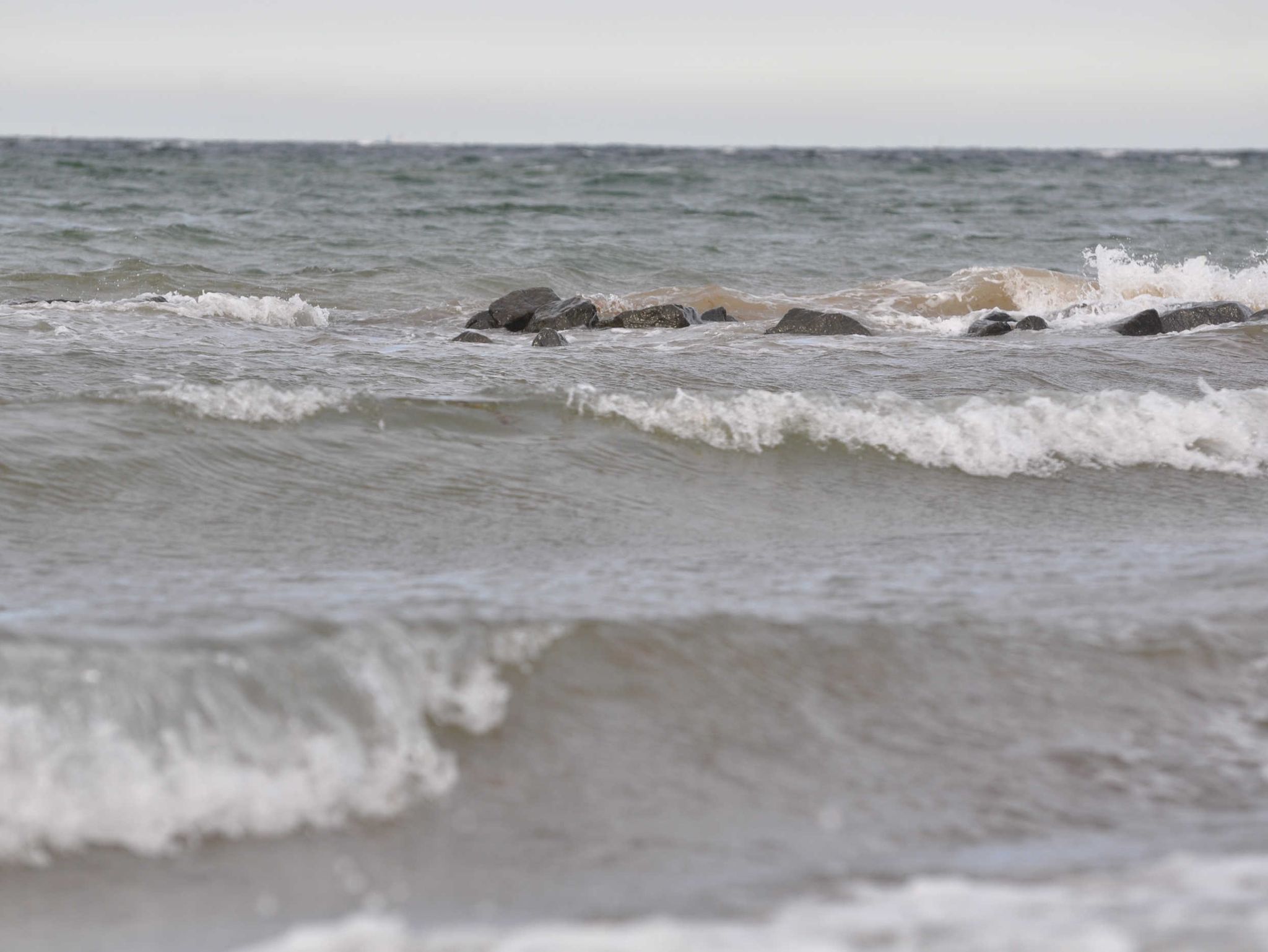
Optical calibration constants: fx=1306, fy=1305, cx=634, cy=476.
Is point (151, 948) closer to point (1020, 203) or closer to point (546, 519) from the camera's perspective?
point (546, 519)

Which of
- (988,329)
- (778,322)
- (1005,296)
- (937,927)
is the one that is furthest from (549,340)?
(937,927)

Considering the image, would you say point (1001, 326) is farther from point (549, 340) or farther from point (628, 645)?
point (628, 645)

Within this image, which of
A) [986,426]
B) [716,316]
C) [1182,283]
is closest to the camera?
[986,426]

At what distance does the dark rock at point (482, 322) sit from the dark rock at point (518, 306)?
29 millimetres

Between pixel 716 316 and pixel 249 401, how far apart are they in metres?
6.26

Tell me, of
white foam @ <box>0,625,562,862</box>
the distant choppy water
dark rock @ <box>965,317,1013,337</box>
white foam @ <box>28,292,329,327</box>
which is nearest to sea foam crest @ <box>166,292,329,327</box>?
white foam @ <box>28,292,329,327</box>

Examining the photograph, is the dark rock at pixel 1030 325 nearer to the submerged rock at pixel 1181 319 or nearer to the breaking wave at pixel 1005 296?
the breaking wave at pixel 1005 296

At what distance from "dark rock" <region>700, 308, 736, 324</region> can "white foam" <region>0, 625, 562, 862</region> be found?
28.8 feet

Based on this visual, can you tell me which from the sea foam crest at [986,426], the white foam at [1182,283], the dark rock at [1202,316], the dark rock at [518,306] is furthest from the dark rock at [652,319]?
the white foam at [1182,283]

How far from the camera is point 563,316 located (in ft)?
37.5

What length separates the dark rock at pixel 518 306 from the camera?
1158 centimetres

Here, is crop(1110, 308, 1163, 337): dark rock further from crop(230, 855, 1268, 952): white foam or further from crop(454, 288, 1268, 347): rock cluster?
crop(230, 855, 1268, 952): white foam

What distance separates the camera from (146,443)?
615cm

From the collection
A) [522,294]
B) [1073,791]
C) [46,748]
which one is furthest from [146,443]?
[522,294]
